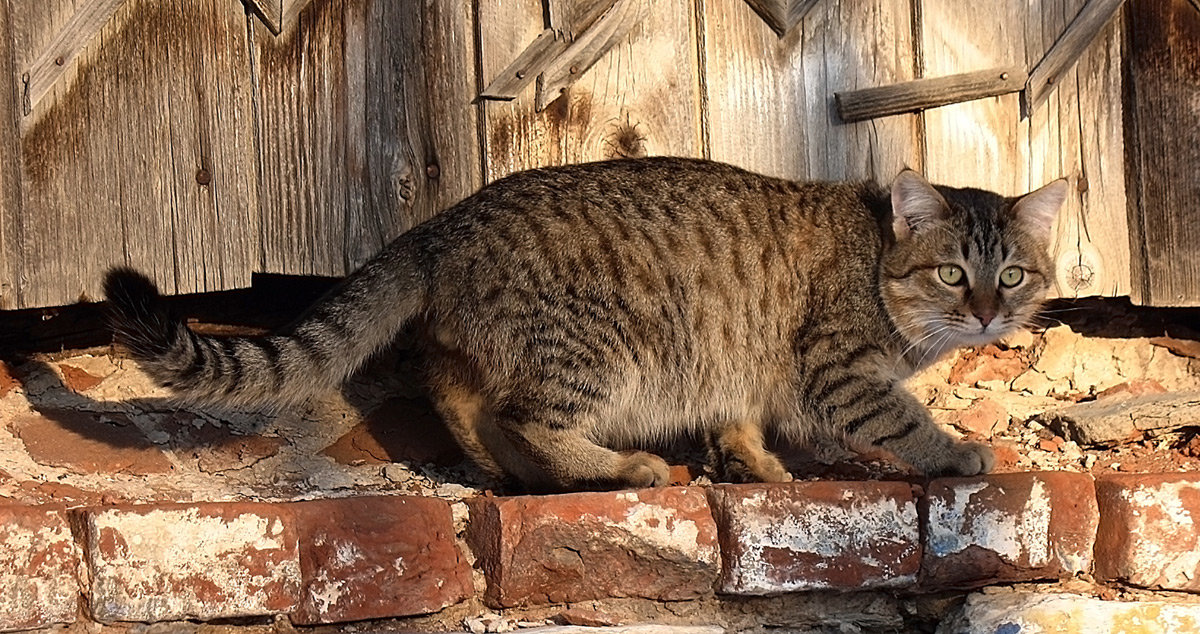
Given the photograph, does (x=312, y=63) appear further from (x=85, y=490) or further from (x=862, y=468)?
Result: (x=862, y=468)

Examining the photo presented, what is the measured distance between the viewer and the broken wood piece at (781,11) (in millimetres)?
3845

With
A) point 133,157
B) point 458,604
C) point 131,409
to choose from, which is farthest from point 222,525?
point 133,157

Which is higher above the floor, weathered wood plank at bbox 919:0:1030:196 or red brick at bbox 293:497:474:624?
weathered wood plank at bbox 919:0:1030:196

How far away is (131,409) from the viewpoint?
3539mm

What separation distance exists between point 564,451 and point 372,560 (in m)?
0.61

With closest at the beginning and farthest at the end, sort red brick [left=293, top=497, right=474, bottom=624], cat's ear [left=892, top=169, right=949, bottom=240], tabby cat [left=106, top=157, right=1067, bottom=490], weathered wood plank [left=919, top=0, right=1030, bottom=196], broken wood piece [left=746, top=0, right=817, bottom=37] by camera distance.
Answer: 1. red brick [left=293, top=497, right=474, bottom=624]
2. tabby cat [left=106, top=157, right=1067, bottom=490]
3. cat's ear [left=892, top=169, right=949, bottom=240]
4. broken wood piece [left=746, top=0, right=817, bottom=37]
5. weathered wood plank [left=919, top=0, right=1030, bottom=196]

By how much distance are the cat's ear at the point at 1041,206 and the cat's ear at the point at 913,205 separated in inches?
9.1

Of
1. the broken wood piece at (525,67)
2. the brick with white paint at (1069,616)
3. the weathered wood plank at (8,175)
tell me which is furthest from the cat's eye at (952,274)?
the weathered wood plank at (8,175)

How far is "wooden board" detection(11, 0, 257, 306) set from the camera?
11.2 ft

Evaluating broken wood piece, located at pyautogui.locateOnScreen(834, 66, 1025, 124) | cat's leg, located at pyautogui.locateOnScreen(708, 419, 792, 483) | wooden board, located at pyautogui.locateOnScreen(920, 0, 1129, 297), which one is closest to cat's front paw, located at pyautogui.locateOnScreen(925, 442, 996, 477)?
cat's leg, located at pyautogui.locateOnScreen(708, 419, 792, 483)

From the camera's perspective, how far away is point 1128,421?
3723 mm

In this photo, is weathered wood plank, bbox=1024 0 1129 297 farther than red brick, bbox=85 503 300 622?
Yes

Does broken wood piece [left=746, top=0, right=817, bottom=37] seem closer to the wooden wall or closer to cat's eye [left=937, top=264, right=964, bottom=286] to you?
the wooden wall

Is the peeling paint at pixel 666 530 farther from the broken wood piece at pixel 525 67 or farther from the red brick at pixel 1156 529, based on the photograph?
the broken wood piece at pixel 525 67
